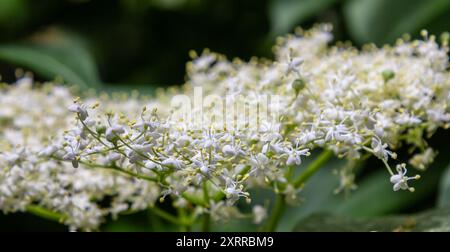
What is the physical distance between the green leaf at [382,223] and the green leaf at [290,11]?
618mm

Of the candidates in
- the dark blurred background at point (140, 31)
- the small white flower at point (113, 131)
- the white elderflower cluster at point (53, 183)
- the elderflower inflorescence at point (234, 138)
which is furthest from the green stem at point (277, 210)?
the dark blurred background at point (140, 31)

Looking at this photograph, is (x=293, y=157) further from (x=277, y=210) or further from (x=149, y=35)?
(x=149, y=35)

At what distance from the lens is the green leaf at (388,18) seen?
1396 mm

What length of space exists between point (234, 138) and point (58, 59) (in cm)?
101

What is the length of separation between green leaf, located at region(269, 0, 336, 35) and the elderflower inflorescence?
399mm

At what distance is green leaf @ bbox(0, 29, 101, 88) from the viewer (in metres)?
1.58

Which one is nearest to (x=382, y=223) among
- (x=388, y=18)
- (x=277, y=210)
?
(x=277, y=210)

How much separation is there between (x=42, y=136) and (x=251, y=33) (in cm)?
101

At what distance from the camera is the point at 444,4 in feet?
4.35

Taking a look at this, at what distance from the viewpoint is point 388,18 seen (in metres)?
1.43

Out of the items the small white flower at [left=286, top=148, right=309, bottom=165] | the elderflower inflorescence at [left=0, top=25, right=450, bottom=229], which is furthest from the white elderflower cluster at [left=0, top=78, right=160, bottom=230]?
the small white flower at [left=286, top=148, right=309, bottom=165]

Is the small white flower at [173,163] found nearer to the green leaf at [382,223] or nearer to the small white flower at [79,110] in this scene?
the small white flower at [79,110]

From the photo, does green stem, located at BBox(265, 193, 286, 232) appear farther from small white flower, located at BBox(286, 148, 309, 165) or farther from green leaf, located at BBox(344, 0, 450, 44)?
green leaf, located at BBox(344, 0, 450, 44)
